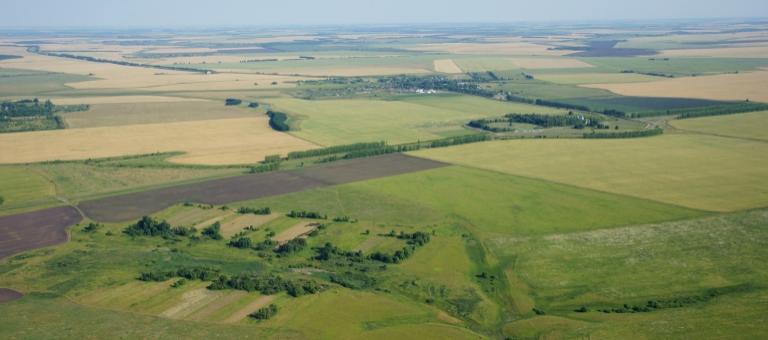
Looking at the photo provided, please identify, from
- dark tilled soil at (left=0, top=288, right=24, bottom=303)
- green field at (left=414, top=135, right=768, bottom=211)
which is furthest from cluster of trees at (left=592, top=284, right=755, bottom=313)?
dark tilled soil at (left=0, top=288, right=24, bottom=303)

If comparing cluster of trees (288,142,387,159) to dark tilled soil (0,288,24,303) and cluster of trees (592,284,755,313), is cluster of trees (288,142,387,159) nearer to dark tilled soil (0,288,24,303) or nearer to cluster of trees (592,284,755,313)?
dark tilled soil (0,288,24,303)

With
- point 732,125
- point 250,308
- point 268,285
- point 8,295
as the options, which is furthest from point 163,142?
point 732,125

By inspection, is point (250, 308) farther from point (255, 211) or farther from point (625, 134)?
point (625, 134)

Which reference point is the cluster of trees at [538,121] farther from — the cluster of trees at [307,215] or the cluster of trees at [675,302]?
the cluster of trees at [675,302]

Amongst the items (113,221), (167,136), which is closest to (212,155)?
(167,136)

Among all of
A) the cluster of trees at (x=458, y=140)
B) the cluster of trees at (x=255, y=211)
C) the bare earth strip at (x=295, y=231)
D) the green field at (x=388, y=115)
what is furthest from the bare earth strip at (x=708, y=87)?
the cluster of trees at (x=255, y=211)

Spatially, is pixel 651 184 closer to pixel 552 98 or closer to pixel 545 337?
pixel 545 337
